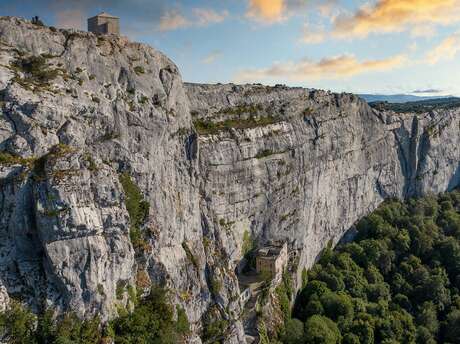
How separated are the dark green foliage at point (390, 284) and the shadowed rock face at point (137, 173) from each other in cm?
671

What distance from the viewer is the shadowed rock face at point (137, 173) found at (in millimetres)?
35469

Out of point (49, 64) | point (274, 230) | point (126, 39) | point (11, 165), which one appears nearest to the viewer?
point (11, 165)

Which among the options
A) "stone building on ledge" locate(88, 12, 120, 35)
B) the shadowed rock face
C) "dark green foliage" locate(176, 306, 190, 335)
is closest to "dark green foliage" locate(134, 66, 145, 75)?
the shadowed rock face

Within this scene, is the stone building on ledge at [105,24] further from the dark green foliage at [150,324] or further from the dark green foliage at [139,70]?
the dark green foliage at [150,324]

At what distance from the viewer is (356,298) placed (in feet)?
229

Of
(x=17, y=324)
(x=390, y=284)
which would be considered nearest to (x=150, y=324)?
(x=17, y=324)

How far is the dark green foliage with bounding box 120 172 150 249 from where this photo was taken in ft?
139

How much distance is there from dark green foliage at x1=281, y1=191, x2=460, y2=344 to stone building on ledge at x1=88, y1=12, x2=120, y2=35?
4114 centimetres

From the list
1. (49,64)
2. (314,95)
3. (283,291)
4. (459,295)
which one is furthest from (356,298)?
(49,64)

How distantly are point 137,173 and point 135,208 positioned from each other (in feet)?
10.6

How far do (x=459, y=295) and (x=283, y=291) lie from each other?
32452 millimetres

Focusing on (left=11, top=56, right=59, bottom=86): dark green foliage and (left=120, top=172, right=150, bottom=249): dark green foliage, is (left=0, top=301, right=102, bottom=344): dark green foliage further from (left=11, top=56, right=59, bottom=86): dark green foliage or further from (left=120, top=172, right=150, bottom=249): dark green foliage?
(left=11, top=56, right=59, bottom=86): dark green foliage

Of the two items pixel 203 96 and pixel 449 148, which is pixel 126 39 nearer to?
pixel 203 96

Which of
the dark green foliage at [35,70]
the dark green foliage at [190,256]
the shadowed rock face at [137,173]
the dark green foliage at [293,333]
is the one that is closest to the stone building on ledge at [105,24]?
the shadowed rock face at [137,173]
